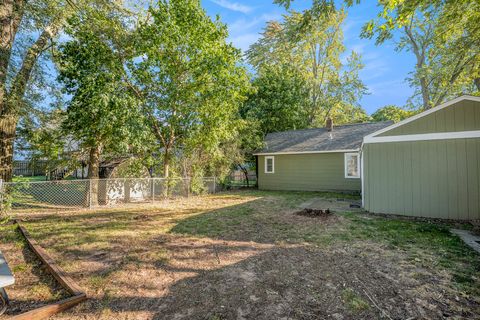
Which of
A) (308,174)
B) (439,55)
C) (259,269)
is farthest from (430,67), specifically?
(259,269)

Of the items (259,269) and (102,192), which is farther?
(102,192)

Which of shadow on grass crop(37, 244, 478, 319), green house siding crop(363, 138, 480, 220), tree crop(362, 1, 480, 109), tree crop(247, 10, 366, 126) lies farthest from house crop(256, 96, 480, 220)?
tree crop(247, 10, 366, 126)

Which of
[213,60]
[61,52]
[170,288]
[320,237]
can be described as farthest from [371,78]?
[170,288]

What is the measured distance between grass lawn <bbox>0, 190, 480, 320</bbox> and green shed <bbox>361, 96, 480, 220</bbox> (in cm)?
85

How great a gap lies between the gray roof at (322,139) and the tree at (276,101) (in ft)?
8.94

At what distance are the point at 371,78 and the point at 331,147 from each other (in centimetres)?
1444

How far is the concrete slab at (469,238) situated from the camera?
444 centimetres

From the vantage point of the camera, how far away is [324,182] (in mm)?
14211

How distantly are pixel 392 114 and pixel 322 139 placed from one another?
1792 centimetres

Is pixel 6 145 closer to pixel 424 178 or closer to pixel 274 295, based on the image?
pixel 274 295

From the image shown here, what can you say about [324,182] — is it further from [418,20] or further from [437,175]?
[418,20]

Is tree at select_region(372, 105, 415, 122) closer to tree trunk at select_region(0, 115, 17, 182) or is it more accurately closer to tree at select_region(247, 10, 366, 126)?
tree at select_region(247, 10, 366, 126)

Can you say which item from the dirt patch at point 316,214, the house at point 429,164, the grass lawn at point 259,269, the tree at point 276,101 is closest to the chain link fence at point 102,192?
the grass lawn at point 259,269

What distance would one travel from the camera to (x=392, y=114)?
2755 cm
